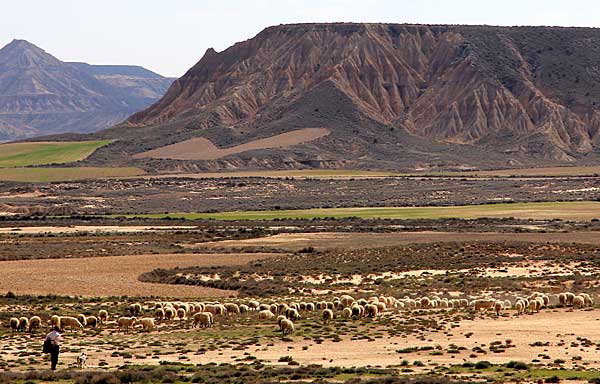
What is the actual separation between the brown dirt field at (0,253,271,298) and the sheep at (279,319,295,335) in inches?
608

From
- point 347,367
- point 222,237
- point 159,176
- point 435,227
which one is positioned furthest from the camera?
point 159,176

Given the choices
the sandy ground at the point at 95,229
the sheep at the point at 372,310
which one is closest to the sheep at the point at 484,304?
the sheep at the point at 372,310

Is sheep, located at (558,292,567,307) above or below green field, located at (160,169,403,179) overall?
below

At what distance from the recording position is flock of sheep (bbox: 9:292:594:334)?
4253 cm

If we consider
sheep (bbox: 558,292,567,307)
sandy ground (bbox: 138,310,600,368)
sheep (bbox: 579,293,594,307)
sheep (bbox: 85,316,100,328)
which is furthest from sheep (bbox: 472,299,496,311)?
sheep (bbox: 85,316,100,328)

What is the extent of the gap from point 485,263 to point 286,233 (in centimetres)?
2761

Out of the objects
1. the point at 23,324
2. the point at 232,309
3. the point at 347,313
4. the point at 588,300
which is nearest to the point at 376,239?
the point at 588,300

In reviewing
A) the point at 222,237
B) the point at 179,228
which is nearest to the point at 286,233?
the point at 222,237

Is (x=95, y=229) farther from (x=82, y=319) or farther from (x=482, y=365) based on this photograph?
(x=482, y=365)

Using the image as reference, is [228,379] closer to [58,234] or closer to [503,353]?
[503,353]

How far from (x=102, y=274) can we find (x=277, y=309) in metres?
20.1

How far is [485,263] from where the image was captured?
66250 millimetres

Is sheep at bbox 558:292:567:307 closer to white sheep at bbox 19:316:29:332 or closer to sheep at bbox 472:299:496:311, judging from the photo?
sheep at bbox 472:299:496:311

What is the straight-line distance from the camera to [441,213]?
11244 centimetres
